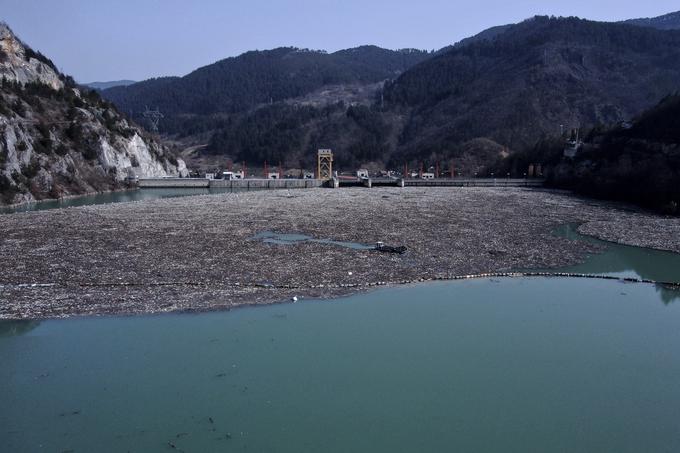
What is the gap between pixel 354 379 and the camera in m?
13.3

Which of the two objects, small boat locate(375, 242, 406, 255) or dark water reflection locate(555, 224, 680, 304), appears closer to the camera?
dark water reflection locate(555, 224, 680, 304)

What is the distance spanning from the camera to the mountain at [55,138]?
173 ft

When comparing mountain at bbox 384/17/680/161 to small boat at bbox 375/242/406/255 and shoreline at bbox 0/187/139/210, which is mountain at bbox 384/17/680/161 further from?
small boat at bbox 375/242/406/255

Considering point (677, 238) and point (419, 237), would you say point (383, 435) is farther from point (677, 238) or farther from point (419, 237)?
point (677, 238)

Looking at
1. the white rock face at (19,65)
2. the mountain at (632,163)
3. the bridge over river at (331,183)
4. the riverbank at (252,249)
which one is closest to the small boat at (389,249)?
the riverbank at (252,249)

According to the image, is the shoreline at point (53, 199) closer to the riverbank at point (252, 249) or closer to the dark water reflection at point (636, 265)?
the riverbank at point (252, 249)

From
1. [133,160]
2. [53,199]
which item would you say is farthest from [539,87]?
[53,199]

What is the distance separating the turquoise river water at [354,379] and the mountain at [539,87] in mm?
87666

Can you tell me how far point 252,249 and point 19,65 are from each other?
61.1 meters

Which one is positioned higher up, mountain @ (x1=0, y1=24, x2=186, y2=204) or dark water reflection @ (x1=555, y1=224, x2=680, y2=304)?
mountain @ (x1=0, y1=24, x2=186, y2=204)

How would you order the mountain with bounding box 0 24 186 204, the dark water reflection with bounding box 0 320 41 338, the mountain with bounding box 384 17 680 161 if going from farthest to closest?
1. the mountain with bounding box 384 17 680 161
2. the mountain with bounding box 0 24 186 204
3. the dark water reflection with bounding box 0 320 41 338

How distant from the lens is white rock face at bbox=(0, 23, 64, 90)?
6900 cm

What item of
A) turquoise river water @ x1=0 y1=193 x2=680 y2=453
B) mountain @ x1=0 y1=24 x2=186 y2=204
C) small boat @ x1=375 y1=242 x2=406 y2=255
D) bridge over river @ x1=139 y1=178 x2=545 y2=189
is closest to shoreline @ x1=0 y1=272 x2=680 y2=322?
turquoise river water @ x1=0 y1=193 x2=680 y2=453

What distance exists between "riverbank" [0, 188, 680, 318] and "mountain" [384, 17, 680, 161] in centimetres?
6380
